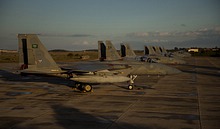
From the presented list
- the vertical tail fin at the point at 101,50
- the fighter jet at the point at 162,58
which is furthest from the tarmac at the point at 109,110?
the fighter jet at the point at 162,58

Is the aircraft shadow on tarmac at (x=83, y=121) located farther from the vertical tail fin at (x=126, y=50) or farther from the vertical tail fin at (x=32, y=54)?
the vertical tail fin at (x=126, y=50)

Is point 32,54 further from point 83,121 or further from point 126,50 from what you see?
point 126,50

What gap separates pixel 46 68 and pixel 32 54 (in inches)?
61.6

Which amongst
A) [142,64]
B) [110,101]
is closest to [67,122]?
[110,101]

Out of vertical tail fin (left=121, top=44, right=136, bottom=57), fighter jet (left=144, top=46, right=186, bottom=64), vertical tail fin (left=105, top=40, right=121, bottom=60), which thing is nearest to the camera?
vertical tail fin (left=105, top=40, right=121, bottom=60)

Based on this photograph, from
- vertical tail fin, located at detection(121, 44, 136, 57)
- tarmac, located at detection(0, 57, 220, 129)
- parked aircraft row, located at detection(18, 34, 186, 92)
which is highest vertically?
vertical tail fin, located at detection(121, 44, 136, 57)

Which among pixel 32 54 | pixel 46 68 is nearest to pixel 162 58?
pixel 46 68

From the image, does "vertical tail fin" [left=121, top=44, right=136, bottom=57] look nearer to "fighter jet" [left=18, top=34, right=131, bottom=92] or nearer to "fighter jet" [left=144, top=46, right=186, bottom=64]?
"fighter jet" [left=144, top=46, right=186, bottom=64]

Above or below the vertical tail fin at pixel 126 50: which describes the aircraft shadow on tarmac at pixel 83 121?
below

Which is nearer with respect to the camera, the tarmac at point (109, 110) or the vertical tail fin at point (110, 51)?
the tarmac at point (109, 110)

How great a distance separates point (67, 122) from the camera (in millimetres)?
11219

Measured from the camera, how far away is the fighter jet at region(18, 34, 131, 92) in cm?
1959

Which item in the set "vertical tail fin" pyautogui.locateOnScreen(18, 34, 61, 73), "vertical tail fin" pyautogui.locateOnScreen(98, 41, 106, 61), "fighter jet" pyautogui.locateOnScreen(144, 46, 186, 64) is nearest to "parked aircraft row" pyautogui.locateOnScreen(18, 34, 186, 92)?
"vertical tail fin" pyautogui.locateOnScreen(18, 34, 61, 73)

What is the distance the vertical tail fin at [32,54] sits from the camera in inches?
771
